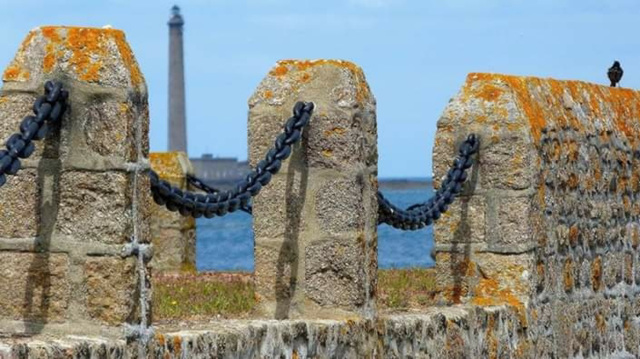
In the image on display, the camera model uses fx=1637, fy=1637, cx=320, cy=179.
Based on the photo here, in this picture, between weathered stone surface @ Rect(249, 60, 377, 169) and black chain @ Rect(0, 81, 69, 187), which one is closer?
black chain @ Rect(0, 81, 69, 187)

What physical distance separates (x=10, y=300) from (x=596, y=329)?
5622 mm

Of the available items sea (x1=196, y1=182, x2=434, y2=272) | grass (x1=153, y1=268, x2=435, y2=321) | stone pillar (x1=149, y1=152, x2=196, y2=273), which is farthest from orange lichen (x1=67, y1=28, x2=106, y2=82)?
sea (x1=196, y1=182, x2=434, y2=272)

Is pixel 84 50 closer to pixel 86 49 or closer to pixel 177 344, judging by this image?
pixel 86 49

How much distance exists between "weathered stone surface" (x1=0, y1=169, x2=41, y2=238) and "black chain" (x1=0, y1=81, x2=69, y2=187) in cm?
21

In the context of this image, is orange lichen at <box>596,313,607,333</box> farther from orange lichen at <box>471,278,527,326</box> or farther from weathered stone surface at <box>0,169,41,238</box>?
weathered stone surface at <box>0,169,41,238</box>

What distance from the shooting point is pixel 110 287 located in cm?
625

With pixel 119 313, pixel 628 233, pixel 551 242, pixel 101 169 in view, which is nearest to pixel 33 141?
pixel 101 169

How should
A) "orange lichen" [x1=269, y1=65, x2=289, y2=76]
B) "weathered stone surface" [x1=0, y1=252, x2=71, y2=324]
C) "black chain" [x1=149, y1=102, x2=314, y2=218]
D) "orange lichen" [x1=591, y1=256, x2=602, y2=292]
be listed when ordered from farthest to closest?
"orange lichen" [x1=591, y1=256, x2=602, y2=292]
"orange lichen" [x1=269, y1=65, x2=289, y2=76]
"black chain" [x1=149, y1=102, x2=314, y2=218]
"weathered stone surface" [x1=0, y1=252, x2=71, y2=324]

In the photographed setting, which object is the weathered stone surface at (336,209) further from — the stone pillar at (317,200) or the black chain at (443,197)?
the black chain at (443,197)

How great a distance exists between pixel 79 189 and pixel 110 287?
1.29 ft

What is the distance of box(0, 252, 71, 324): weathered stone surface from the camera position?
6312 millimetres

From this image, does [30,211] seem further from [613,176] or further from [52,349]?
[613,176]

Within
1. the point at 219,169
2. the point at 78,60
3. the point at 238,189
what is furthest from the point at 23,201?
the point at 219,169

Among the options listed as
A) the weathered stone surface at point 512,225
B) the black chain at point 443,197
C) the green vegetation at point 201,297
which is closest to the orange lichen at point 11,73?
the green vegetation at point 201,297
